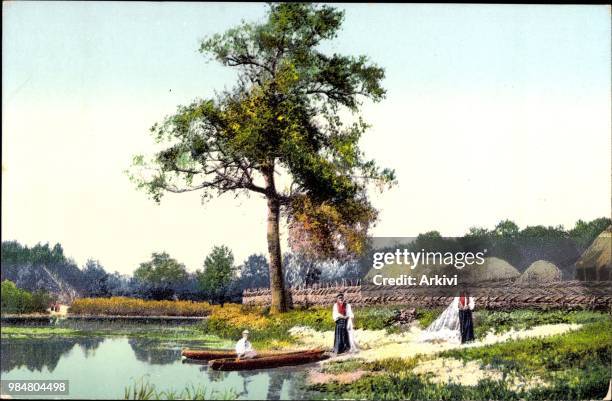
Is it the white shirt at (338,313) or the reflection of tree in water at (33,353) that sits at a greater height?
the white shirt at (338,313)

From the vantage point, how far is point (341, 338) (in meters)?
7.50

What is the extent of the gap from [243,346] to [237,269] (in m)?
0.69

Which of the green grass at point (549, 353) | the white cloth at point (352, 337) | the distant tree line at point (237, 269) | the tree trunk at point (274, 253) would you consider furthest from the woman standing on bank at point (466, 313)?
the tree trunk at point (274, 253)

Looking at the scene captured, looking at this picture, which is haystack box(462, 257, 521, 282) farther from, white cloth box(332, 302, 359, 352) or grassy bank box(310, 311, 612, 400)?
white cloth box(332, 302, 359, 352)

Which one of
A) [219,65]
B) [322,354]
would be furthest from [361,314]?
[219,65]

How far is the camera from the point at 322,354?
742 centimetres

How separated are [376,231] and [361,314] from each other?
0.77 m

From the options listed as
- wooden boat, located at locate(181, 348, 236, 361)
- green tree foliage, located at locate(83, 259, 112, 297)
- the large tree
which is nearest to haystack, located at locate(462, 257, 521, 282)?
the large tree

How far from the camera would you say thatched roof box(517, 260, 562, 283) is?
7.57 metres

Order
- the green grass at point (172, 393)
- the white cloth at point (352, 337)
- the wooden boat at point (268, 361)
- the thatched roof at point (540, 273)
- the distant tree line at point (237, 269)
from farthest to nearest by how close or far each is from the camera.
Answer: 1. the thatched roof at point (540, 273)
2. the white cloth at point (352, 337)
3. the distant tree line at point (237, 269)
4. the wooden boat at point (268, 361)
5. the green grass at point (172, 393)

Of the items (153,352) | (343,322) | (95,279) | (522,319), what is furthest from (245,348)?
(522,319)

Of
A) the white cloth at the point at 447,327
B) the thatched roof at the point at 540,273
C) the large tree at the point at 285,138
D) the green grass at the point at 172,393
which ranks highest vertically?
the large tree at the point at 285,138

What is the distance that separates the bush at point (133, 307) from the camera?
24.3 ft

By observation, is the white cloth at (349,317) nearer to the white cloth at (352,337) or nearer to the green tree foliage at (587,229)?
the white cloth at (352,337)
